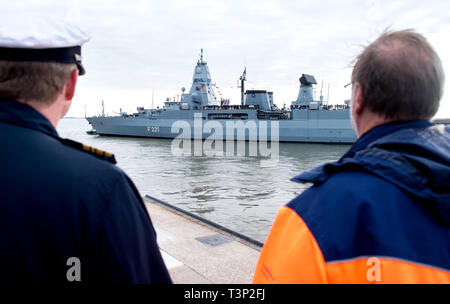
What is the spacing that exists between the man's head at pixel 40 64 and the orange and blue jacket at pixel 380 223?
1030 mm

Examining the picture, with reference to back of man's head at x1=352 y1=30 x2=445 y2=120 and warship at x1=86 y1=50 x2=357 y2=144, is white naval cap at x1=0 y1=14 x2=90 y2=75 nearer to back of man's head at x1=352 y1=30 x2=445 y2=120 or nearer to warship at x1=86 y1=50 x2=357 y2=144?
back of man's head at x1=352 y1=30 x2=445 y2=120

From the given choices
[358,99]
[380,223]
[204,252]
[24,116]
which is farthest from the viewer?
[204,252]

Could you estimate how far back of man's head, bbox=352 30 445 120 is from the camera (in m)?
1.14

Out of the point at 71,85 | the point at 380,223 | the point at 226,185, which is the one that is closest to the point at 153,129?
the point at 226,185

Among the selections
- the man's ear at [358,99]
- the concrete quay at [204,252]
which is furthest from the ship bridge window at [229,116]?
the man's ear at [358,99]

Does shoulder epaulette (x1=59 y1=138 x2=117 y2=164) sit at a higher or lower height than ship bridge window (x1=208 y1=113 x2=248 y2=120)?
lower

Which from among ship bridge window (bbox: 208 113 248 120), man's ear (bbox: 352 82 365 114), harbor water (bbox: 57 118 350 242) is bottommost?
harbor water (bbox: 57 118 350 242)

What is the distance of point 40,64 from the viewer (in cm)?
117

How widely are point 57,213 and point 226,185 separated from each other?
Answer: 12962mm

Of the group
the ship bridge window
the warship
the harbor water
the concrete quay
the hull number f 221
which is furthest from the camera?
the hull number f 221

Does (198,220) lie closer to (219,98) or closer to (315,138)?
(315,138)

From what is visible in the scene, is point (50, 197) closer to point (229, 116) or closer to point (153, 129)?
point (229, 116)

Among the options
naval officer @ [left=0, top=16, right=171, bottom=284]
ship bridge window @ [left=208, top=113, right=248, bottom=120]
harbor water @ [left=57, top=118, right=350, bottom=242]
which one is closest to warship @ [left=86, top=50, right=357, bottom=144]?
ship bridge window @ [left=208, top=113, right=248, bottom=120]
